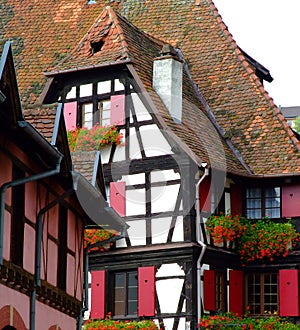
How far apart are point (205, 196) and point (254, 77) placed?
16.7ft

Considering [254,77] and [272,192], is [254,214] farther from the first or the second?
[254,77]

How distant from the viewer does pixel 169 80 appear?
31875mm

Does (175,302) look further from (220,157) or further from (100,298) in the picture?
(220,157)

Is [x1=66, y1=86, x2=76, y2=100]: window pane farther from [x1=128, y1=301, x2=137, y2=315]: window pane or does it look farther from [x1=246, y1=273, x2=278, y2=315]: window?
[x1=246, y1=273, x2=278, y2=315]: window

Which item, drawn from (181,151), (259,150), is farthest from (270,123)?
(181,151)

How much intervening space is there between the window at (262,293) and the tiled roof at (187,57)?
281 cm

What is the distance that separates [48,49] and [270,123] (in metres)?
8.27

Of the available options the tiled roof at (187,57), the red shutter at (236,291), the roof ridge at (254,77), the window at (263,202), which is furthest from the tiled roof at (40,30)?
the red shutter at (236,291)

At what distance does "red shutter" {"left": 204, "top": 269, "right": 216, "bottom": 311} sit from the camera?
29.8 meters

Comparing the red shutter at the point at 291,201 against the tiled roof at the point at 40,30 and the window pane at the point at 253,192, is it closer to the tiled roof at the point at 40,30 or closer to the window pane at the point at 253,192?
the window pane at the point at 253,192

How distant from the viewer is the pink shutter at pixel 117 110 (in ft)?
102

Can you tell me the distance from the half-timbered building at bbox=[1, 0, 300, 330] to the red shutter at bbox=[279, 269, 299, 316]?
0.03 metres

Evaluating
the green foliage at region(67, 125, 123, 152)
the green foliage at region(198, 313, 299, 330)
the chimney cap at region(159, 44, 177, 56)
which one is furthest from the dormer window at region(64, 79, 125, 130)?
the green foliage at region(198, 313, 299, 330)

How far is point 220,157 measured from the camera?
3112 cm
